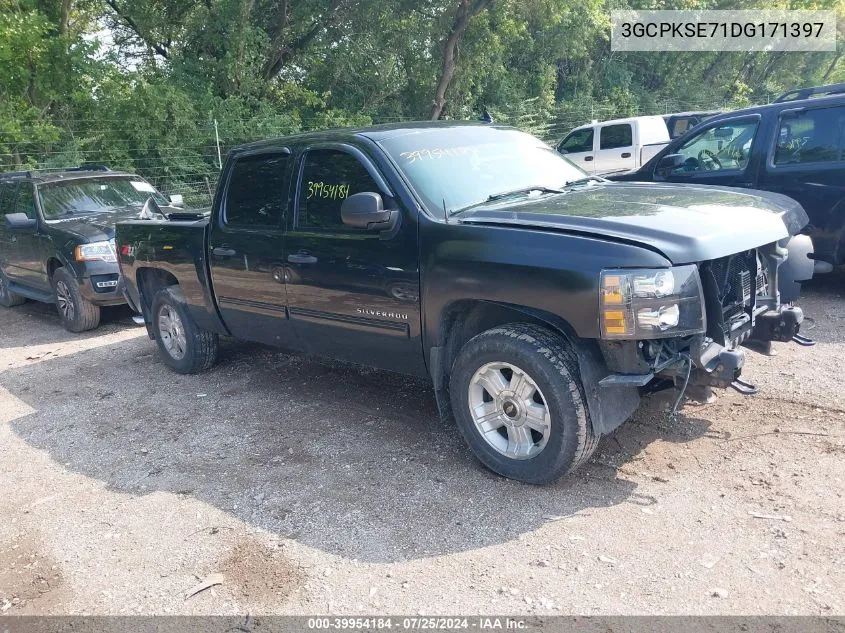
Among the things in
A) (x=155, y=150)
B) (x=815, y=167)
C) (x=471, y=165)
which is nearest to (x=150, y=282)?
(x=471, y=165)

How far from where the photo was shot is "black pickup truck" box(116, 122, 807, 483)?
357cm

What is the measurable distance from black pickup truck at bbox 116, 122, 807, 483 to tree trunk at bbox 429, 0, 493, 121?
57.1ft

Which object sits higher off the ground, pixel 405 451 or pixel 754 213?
pixel 754 213

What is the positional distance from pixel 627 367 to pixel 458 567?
1252mm

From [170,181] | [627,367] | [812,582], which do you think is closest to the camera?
[812,582]

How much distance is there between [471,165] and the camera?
15.4 feet

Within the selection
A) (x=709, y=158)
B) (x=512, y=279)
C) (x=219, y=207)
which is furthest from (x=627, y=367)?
(x=709, y=158)

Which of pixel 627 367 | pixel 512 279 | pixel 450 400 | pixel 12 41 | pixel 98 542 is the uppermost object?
pixel 12 41

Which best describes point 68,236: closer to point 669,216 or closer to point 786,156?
point 669,216

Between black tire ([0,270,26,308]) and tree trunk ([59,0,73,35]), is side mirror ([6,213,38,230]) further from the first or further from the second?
tree trunk ([59,0,73,35])

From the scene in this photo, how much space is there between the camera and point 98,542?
3.89 metres

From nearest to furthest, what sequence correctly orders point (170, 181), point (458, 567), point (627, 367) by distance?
1. point (458, 567)
2. point (627, 367)
3. point (170, 181)

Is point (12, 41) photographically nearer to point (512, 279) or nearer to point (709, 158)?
point (709, 158)

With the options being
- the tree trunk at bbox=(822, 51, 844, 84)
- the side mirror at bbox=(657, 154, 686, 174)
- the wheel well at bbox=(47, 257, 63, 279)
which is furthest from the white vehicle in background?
the tree trunk at bbox=(822, 51, 844, 84)
